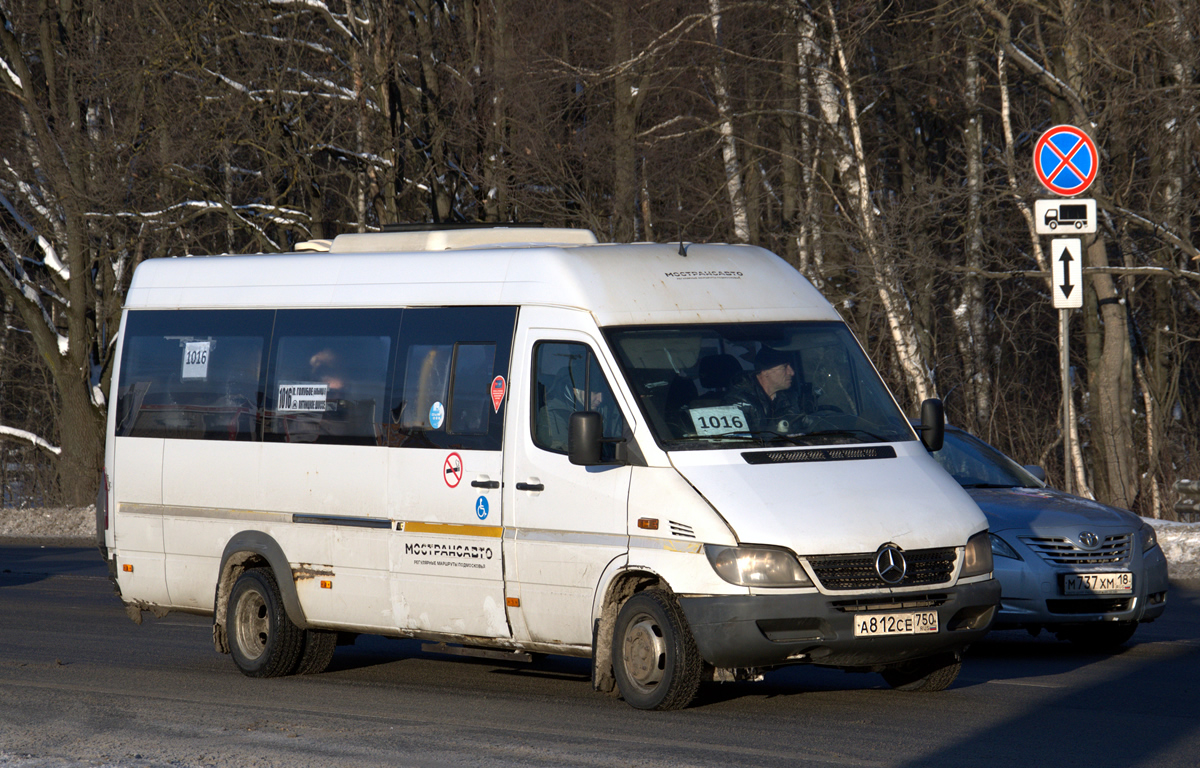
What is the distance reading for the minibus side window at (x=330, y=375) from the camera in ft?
32.3

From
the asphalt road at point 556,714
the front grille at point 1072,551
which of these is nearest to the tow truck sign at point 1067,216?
the asphalt road at point 556,714

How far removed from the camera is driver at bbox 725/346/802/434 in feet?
28.2

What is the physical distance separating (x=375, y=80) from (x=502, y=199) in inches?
103

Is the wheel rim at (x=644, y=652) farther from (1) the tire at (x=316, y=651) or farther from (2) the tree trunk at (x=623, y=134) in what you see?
(2) the tree trunk at (x=623, y=134)

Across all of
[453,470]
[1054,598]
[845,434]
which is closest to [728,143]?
[1054,598]

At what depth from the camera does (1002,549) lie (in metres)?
10.5

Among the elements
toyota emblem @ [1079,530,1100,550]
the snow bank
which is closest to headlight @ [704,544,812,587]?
toyota emblem @ [1079,530,1100,550]

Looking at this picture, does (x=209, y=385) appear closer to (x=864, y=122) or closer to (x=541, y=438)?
(x=541, y=438)

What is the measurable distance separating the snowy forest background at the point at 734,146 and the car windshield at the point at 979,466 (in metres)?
8.30

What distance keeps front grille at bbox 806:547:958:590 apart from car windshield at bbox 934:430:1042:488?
11.8 feet

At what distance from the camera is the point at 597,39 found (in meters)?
23.7

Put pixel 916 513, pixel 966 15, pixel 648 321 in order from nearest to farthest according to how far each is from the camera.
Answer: pixel 916 513 < pixel 648 321 < pixel 966 15

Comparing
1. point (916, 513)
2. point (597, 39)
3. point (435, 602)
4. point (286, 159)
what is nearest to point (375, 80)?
point (286, 159)

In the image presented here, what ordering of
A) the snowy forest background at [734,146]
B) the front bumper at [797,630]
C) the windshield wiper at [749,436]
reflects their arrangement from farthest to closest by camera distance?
the snowy forest background at [734,146] < the windshield wiper at [749,436] < the front bumper at [797,630]
